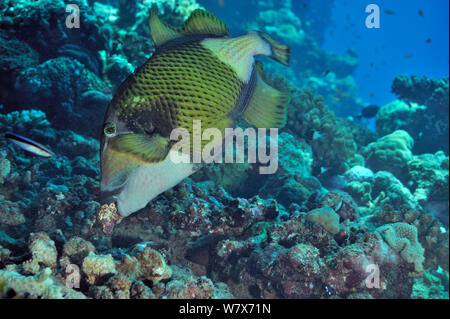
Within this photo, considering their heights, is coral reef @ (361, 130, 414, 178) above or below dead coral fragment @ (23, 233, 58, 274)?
above

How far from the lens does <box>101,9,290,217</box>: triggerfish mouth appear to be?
104 cm

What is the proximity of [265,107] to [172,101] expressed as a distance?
0.50m

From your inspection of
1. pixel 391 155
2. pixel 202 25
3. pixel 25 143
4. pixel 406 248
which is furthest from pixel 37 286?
pixel 391 155

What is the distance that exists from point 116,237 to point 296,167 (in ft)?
11.6

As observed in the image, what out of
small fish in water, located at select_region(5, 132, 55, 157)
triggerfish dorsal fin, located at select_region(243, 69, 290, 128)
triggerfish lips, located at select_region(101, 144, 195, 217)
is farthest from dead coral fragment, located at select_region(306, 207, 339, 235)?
small fish in water, located at select_region(5, 132, 55, 157)

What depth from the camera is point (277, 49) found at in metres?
1.33

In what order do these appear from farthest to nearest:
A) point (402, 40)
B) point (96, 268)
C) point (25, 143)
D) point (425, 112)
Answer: point (402, 40), point (425, 112), point (25, 143), point (96, 268)

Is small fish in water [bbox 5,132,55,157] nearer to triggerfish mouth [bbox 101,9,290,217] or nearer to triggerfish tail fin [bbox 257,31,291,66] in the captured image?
triggerfish mouth [bbox 101,9,290,217]

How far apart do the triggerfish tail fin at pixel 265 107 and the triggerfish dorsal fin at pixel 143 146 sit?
17.6 inches

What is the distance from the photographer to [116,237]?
2254 millimetres

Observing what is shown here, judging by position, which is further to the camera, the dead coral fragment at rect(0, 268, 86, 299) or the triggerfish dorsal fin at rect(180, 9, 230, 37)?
the triggerfish dorsal fin at rect(180, 9, 230, 37)

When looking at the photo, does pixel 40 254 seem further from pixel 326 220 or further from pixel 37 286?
pixel 326 220

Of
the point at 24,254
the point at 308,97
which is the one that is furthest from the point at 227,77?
the point at 308,97

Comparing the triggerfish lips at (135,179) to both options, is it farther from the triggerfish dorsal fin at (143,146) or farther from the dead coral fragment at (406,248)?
the dead coral fragment at (406,248)
